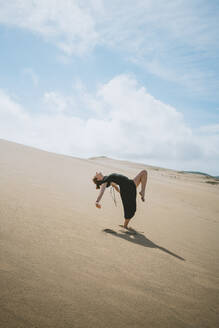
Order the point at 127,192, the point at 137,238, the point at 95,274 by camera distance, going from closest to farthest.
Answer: the point at 95,274, the point at 137,238, the point at 127,192

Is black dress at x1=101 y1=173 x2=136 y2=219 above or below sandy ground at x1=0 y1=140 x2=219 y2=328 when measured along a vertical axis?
above

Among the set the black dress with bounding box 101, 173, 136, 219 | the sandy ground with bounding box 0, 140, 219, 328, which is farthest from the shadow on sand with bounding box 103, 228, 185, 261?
the black dress with bounding box 101, 173, 136, 219

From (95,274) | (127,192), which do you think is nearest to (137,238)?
(127,192)

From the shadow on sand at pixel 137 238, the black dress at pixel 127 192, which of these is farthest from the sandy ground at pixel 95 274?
the black dress at pixel 127 192

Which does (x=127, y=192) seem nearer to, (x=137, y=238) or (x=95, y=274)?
(x=137, y=238)

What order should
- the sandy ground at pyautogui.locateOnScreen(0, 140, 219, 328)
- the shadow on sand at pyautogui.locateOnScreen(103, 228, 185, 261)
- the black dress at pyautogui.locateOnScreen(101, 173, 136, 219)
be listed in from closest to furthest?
the sandy ground at pyautogui.locateOnScreen(0, 140, 219, 328)
the shadow on sand at pyautogui.locateOnScreen(103, 228, 185, 261)
the black dress at pyautogui.locateOnScreen(101, 173, 136, 219)

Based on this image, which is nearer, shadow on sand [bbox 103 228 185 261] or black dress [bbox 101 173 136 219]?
shadow on sand [bbox 103 228 185 261]

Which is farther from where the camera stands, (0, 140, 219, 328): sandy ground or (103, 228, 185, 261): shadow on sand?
(103, 228, 185, 261): shadow on sand

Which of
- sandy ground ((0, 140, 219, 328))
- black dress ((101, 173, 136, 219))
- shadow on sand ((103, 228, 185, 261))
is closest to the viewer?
sandy ground ((0, 140, 219, 328))

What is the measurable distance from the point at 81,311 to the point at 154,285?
105 centimetres

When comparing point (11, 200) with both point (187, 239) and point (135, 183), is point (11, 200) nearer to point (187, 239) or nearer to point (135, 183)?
point (135, 183)

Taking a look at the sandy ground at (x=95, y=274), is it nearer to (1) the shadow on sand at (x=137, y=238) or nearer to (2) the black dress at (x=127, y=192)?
(1) the shadow on sand at (x=137, y=238)

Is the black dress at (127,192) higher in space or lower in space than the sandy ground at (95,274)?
higher

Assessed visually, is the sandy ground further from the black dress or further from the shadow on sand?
the black dress
